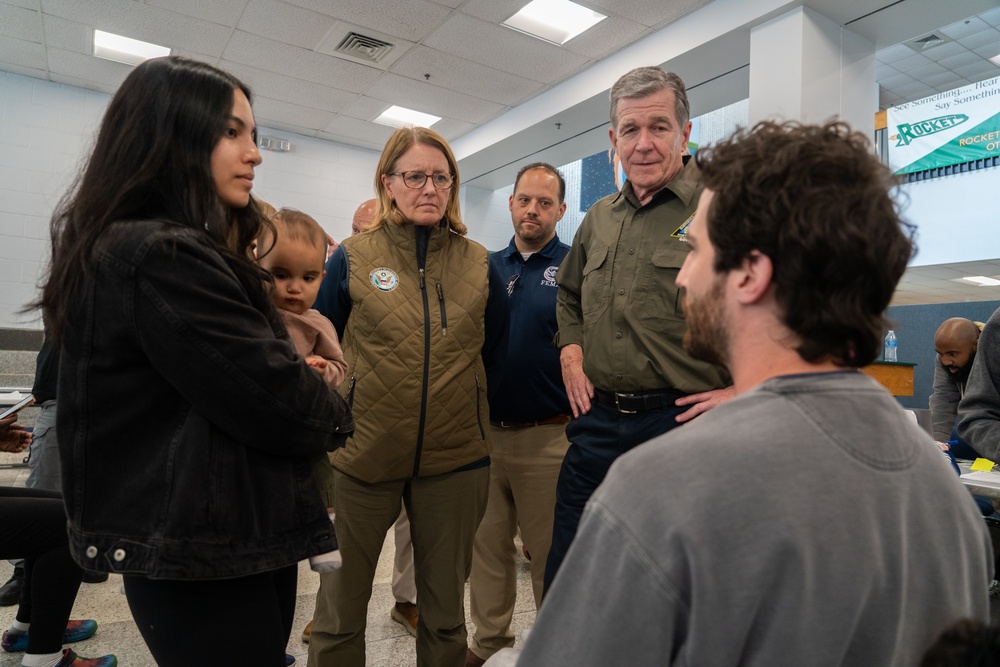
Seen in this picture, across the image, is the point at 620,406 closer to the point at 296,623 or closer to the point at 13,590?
the point at 296,623

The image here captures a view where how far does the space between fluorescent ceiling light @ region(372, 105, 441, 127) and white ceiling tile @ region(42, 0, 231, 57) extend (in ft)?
5.38

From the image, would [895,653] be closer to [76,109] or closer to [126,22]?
[126,22]

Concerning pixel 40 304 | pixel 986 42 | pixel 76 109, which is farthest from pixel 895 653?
pixel 76 109

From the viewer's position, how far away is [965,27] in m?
5.32

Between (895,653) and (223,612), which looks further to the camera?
(223,612)

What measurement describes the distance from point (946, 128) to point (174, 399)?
8.32 m

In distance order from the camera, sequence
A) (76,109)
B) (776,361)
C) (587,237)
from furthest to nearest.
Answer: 1. (76,109)
2. (587,237)
3. (776,361)

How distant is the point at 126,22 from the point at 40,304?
485 cm

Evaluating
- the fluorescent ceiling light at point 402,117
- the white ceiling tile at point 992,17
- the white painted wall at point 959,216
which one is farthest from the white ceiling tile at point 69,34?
the white painted wall at point 959,216

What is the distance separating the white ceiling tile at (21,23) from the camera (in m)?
4.67

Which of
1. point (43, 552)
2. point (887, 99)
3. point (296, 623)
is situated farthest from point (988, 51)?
point (43, 552)

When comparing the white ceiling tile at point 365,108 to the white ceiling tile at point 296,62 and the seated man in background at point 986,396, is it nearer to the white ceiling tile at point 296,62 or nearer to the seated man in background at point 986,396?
the white ceiling tile at point 296,62

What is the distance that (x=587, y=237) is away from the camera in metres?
1.89

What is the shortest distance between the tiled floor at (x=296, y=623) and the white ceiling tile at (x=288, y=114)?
445cm
